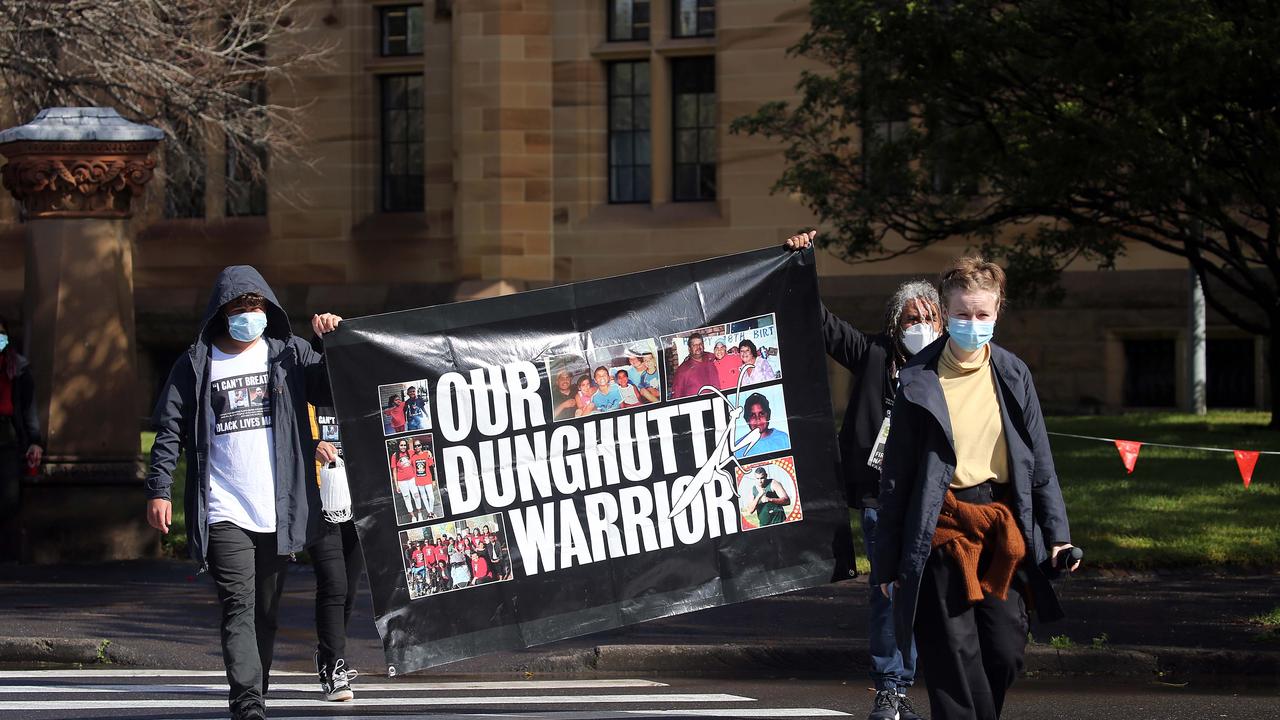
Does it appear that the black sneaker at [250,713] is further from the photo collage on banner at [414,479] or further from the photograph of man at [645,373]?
the photograph of man at [645,373]

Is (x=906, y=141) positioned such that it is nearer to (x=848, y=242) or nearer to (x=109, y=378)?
(x=848, y=242)

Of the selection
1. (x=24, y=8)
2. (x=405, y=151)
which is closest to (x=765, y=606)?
(x=24, y=8)

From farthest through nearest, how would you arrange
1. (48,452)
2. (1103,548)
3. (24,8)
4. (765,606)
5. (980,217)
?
(980,217)
(24,8)
(48,452)
(1103,548)
(765,606)

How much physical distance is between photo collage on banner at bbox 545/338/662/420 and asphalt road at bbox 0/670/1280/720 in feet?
4.38

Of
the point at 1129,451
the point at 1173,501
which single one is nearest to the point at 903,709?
the point at 1129,451

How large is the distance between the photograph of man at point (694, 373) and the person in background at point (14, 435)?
6723 millimetres

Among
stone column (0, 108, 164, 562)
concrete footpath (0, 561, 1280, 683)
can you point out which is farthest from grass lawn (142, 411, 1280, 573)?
stone column (0, 108, 164, 562)

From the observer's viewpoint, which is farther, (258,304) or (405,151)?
(405,151)

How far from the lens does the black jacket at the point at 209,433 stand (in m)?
7.10

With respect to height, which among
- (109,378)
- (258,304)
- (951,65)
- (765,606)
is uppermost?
(951,65)

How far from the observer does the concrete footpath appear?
8.98 m

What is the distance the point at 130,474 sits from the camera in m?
13.3

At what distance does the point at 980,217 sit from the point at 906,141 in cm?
248

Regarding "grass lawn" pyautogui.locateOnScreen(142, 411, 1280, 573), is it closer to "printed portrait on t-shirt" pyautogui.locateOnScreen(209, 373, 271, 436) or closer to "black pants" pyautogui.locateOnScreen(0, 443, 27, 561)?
"black pants" pyautogui.locateOnScreen(0, 443, 27, 561)
